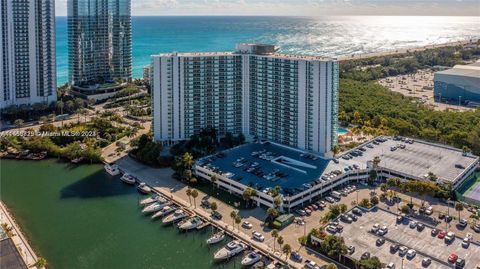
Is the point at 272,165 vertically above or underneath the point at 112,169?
above

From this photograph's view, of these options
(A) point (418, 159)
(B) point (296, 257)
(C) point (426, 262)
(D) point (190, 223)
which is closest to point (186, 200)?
(D) point (190, 223)

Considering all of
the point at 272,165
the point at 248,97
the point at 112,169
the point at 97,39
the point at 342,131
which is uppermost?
the point at 97,39

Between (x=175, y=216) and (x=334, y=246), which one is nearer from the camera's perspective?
(x=334, y=246)

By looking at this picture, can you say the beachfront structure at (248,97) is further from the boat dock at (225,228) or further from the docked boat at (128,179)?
the boat dock at (225,228)

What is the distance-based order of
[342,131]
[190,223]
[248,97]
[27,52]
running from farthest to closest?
[27,52] → [342,131] → [248,97] → [190,223]

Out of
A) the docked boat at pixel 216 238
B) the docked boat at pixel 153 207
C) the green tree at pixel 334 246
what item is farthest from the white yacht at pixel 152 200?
the green tree at pixel 334 246

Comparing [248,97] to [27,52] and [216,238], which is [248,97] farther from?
[27,52]

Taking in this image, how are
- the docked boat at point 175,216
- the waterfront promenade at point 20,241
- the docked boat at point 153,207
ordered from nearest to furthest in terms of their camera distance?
the waterfront promenade at point 20,241
the docked boat at point 175,216
the docked boat at point 153,207

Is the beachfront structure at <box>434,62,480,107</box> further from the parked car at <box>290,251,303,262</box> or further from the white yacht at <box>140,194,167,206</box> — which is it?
the parked car at <box>290,251,303,262</box>
